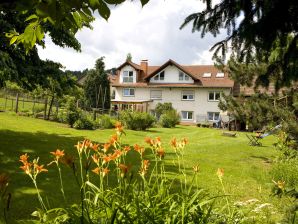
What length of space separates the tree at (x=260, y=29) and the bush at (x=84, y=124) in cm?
1891

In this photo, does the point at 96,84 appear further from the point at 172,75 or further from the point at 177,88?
the point at 177,88

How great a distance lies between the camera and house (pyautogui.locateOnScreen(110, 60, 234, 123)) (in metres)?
Answer: 44.5

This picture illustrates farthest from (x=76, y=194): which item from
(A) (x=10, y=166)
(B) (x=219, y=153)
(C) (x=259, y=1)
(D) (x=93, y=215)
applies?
(B) (x=219, y=153)

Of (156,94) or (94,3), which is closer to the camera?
(94,3)

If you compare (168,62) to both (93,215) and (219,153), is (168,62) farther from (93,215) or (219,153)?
(93,215)

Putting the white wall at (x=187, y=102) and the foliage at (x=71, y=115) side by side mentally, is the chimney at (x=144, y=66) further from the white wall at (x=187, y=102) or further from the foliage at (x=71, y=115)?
the foliage at (x=71, y=115)

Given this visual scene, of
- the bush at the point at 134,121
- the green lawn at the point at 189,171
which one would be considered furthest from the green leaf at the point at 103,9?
the bush at the point at 134,121

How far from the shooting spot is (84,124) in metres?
23.5

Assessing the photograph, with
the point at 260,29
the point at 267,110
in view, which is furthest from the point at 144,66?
the point at 260,29

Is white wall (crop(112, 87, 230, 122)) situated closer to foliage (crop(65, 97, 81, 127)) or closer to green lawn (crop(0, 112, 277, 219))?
foliage (crop(65, 97, 81, 127))

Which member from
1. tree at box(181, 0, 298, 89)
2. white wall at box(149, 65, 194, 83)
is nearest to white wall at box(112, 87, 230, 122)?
white wall at box(149, 65, 194, 83)

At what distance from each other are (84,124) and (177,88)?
24414mm

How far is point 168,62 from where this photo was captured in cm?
4572

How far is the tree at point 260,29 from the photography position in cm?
425
